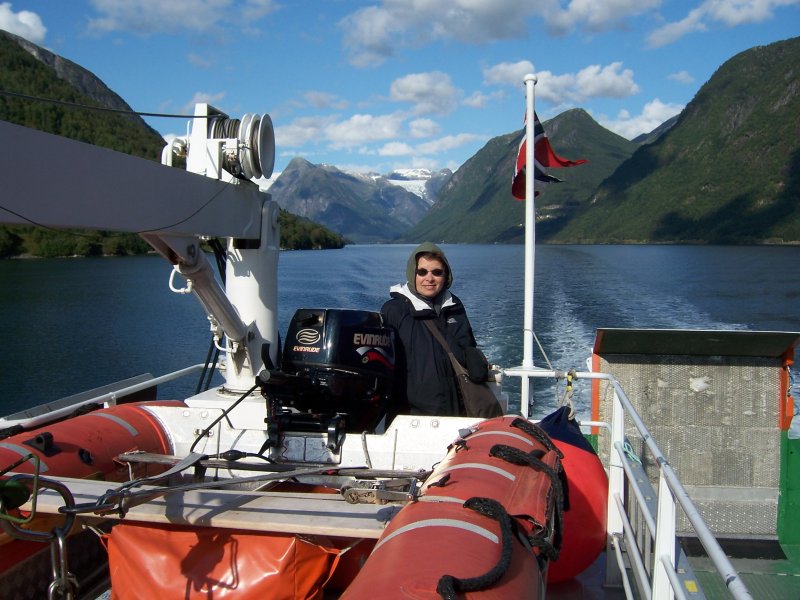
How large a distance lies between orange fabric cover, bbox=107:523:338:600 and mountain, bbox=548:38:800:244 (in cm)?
10686

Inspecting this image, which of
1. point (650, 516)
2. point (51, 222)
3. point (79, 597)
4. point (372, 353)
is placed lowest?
point (79, 597)

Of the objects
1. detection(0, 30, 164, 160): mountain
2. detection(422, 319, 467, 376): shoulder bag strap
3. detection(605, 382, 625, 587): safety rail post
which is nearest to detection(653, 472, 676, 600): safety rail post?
detection(605, 382, 625, 587): safety rail post

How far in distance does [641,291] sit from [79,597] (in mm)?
26761

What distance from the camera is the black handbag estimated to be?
13.1ft

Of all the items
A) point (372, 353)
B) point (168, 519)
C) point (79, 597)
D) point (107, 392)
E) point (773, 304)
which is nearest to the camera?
point (168, 519)

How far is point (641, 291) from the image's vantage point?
27469 millimetres

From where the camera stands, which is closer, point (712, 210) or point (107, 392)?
point (107, 392)

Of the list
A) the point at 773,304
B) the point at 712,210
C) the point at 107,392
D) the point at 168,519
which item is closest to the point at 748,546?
the point at 168,519

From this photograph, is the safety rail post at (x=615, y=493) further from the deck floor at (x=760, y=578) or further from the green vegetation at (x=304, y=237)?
the green vegetation at (x=304, y=237)

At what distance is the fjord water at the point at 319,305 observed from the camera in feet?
48.1

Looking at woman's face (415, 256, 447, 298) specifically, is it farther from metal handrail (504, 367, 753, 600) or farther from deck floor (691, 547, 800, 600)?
deck floor (691, 547, 800, 600)

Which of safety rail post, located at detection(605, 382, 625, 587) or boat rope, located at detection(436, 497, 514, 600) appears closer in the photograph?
boat rope, located at detection(436, 497, 514, 600)

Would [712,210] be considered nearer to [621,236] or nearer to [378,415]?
[621,236]

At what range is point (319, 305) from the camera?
879 inches
